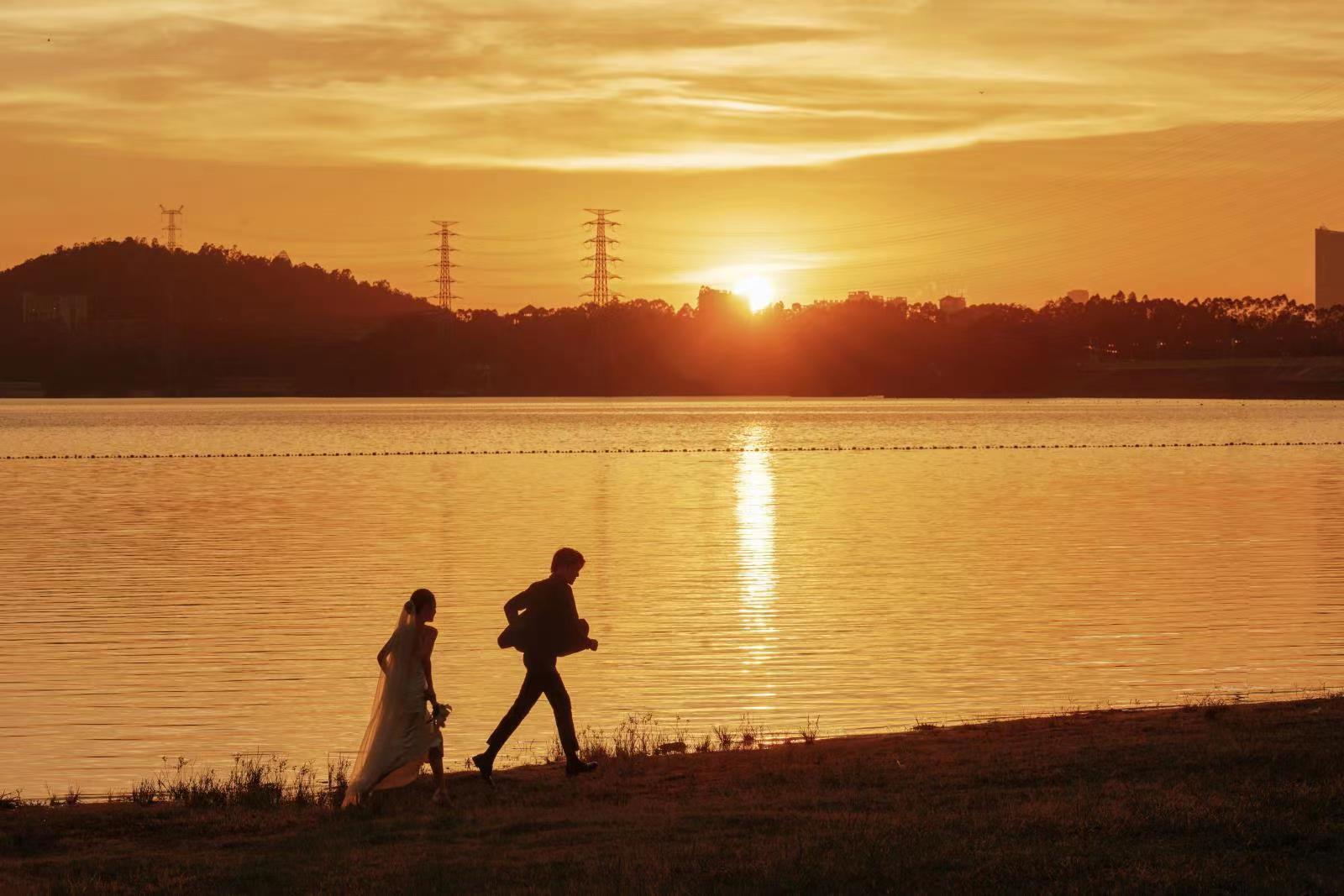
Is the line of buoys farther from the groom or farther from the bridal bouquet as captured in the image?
the bridal bouquet

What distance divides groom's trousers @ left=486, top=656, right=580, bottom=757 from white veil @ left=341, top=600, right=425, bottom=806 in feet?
5.40

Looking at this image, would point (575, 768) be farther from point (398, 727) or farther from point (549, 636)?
point (398, 727)

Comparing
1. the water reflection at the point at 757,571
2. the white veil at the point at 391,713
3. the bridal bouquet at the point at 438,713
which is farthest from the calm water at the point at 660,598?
the white veil at the point at 391,713

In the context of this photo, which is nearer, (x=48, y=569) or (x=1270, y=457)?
(x=48, y=569)

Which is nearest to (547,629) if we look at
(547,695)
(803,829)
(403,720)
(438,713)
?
(547,695)

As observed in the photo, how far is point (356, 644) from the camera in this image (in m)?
30.0

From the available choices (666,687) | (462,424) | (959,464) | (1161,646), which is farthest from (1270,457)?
(462,424)

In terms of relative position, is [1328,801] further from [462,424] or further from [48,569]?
[462,424]

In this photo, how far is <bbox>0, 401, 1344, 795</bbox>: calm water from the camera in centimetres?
2388

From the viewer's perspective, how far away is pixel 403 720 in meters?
15.7

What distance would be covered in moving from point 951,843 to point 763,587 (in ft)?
85.7

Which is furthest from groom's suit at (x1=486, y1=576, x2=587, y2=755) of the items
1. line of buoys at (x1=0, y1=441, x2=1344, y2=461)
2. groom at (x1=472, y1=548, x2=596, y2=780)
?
line of buoys at (x1=0, y1=441, x2=1344, y2=461)

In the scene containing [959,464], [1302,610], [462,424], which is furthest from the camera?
[462,424]

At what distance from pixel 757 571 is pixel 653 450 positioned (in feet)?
279
